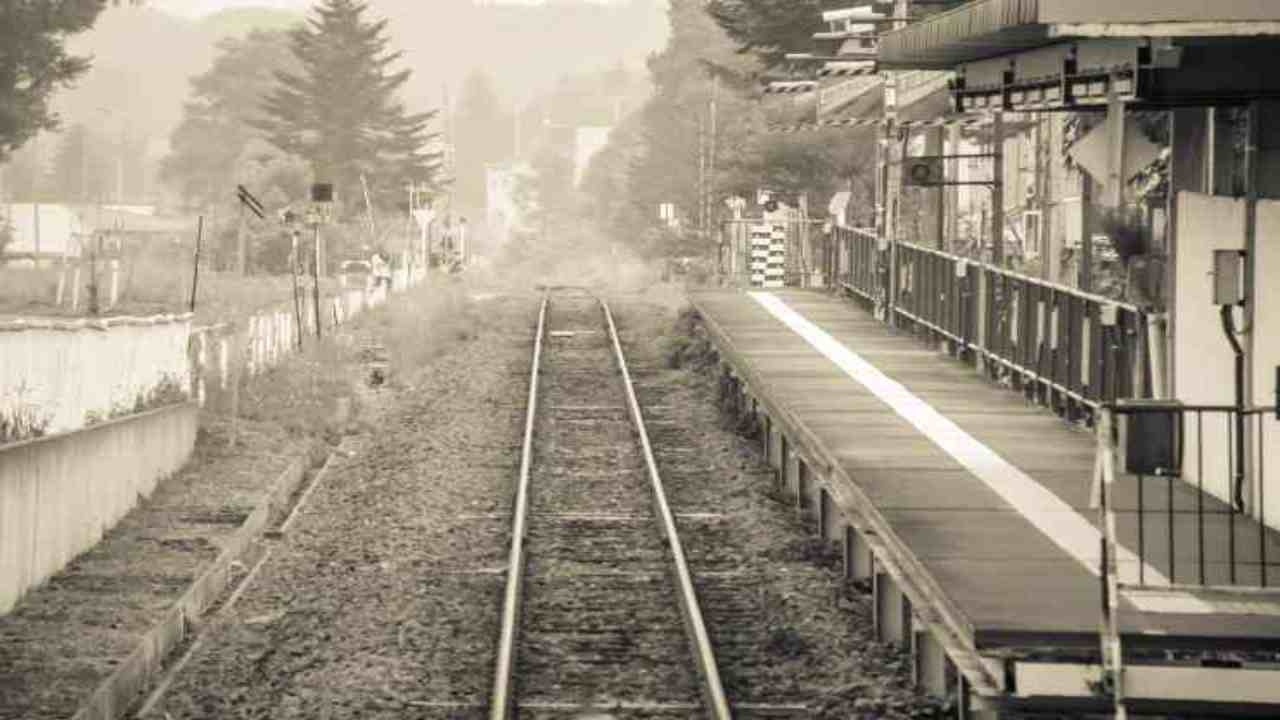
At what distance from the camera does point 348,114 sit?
91625 millimetres

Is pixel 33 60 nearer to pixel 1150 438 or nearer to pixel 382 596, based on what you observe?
pixel 382 596

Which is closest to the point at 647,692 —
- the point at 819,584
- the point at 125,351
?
the point at 819,584

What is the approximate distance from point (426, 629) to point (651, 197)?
73543 mm

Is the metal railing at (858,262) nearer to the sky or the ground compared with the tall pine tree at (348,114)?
nearer to the ground

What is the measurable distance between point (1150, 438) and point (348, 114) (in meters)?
82.9

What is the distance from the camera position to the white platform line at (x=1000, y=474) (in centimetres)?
1248

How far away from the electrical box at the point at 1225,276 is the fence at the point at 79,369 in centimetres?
947

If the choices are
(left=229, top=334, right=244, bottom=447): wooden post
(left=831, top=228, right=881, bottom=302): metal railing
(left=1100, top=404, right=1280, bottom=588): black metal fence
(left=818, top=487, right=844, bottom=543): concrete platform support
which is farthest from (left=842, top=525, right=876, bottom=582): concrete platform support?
(left=831, top=228, right=881, bottom=302): metal railing

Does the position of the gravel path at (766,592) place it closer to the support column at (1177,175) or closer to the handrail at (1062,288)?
the support column at (1177,175)

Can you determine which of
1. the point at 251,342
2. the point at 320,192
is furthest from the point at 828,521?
the point at 320,192

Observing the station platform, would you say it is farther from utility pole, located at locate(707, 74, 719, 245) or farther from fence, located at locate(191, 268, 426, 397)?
utility pole, located at locate(707, 74, 719, 245)

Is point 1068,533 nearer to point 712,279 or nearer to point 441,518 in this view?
point 441,518

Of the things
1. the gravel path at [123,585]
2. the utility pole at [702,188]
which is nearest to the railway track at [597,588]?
the gravel path at [123,585]

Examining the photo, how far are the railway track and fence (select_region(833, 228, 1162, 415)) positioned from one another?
11.9ft
